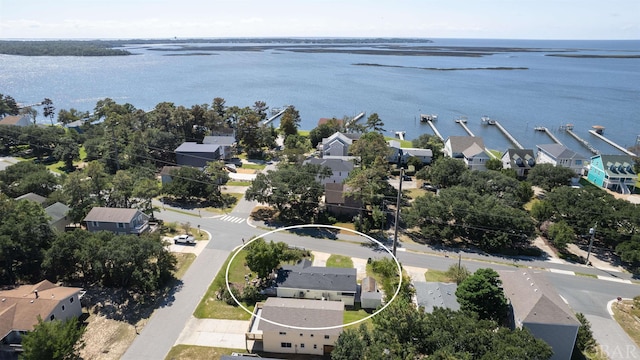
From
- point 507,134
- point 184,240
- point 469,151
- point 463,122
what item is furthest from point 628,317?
point 463,122

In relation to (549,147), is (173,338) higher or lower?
lower

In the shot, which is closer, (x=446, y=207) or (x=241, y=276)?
(x=241, y=276)

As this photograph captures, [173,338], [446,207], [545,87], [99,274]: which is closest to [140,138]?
[99,274]

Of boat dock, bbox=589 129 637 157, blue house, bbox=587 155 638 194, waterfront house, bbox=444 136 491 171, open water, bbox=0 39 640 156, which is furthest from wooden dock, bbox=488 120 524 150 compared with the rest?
blue house, bbox=587 155 638 194

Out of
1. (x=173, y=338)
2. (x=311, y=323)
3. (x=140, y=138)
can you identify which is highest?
(x=140, y=138)

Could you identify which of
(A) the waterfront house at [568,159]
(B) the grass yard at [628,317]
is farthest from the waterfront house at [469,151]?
(B) the grass yard at [628,317]

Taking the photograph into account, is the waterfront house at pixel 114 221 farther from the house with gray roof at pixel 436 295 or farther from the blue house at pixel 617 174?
the blue house at pixel 617 174

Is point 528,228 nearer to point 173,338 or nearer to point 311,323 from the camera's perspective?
point 311,323
